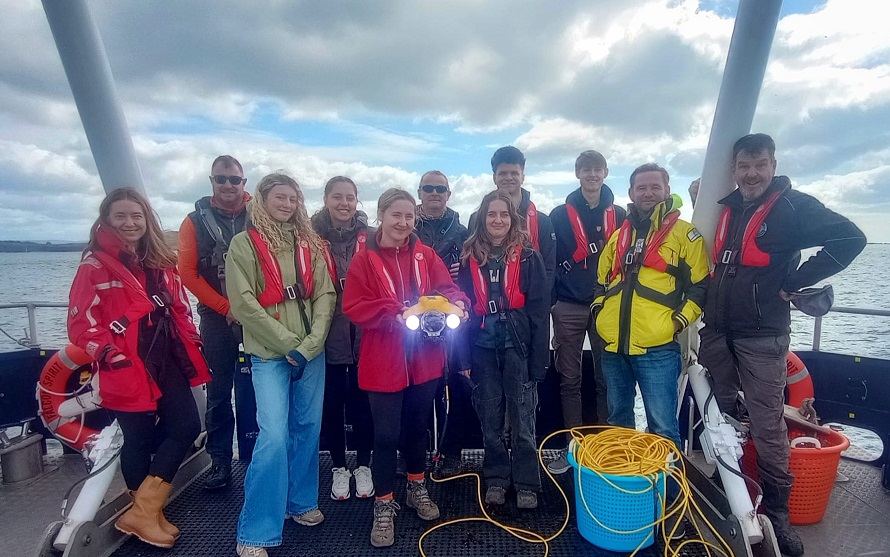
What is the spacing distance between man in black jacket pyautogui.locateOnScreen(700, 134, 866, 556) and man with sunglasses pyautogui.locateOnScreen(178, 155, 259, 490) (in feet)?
9.66

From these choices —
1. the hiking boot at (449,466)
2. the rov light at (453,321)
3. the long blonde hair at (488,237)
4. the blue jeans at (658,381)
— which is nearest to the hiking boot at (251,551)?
the hiking boot at (449,466)

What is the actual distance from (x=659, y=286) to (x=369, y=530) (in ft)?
6.88

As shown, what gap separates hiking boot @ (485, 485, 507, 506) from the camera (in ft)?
9.21

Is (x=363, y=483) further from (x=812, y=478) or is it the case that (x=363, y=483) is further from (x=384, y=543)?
(x=812, y=478)

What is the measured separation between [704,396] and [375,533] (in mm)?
1979

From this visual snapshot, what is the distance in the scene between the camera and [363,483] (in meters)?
2.99

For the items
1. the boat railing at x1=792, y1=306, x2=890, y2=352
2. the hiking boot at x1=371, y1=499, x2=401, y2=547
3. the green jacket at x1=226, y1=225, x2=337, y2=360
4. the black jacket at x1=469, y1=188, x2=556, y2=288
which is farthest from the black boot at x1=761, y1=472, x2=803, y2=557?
the green jacket at x1=226, y1=225, x2=337, y2=360

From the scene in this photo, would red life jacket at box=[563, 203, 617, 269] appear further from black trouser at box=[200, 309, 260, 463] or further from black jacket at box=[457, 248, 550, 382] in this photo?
black trouser at box=[200, 309, 260, 463]

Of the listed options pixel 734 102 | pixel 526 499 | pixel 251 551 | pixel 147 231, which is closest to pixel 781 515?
pixel 526 499

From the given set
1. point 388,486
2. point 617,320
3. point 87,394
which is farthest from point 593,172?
point 87,394

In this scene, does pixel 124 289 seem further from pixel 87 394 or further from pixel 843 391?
pixel 843 391

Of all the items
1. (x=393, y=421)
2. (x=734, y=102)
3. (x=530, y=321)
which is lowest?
(x=393, y=421)

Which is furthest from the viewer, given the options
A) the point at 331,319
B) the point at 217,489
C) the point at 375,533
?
the point at 217,489

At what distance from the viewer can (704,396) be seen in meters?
2.79
